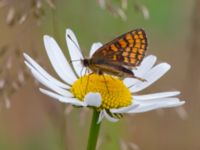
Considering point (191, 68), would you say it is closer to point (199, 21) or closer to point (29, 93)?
point (199, 21)

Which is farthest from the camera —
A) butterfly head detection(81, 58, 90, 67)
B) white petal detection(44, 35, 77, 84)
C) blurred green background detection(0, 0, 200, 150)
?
blurred green background detection(0, 0, 200, 150)

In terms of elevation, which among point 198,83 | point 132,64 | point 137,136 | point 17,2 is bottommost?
point 137,136

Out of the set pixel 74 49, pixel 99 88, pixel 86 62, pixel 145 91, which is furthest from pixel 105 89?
pixel 145 91

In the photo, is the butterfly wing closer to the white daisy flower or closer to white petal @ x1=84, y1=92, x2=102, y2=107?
the white daisy flower

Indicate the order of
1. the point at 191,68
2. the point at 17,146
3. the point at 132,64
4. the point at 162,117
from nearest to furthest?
the point at 132,64 < the point at 191,68 < the point at 17,146 < the point at 162,117

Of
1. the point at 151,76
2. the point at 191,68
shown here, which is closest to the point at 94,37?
the point at 191,68

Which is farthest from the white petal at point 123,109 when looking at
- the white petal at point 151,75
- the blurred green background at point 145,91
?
the blurred green background at point 145,91

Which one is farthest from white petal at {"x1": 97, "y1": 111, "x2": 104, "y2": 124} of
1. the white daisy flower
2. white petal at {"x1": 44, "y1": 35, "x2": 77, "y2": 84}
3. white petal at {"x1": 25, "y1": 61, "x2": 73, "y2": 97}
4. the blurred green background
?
the blurred green background
